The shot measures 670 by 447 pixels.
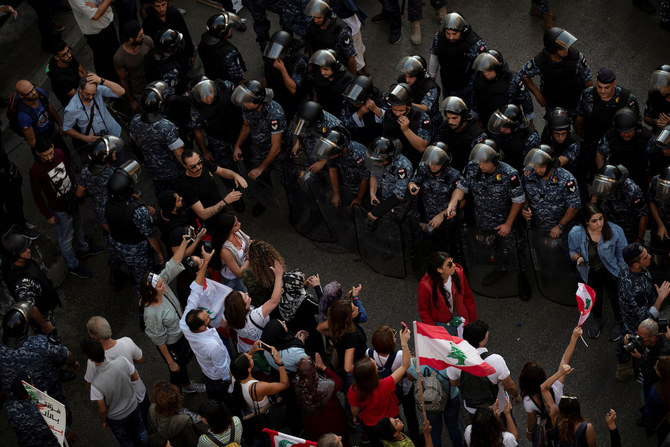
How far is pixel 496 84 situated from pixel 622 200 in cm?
202

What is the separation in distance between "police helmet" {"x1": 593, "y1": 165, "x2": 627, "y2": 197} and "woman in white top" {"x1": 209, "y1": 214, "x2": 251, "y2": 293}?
3.47 m

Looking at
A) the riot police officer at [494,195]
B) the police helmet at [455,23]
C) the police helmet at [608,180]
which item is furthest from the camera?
the police helmet at [455,23]

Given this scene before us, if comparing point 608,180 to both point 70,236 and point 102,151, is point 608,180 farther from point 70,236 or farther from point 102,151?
point 70,236

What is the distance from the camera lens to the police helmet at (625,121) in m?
8.94

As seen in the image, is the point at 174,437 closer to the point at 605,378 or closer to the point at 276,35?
the point at 605,378

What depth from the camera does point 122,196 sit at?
30.1 feet

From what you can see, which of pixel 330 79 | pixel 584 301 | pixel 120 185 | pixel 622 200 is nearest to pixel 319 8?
pixel 330 79

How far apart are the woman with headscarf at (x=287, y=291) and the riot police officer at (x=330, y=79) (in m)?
2.57

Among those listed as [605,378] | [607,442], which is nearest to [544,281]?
[605,378]

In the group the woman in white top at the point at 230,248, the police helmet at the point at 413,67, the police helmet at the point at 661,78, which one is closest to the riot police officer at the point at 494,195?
the police helmet at the point at 413,67

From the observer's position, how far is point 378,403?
7270 mm

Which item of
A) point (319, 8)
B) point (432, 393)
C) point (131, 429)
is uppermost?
point (319, 8)

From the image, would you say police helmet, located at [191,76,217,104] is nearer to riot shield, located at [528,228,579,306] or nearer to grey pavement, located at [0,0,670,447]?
grey pavement, located at [0,0,670,447]

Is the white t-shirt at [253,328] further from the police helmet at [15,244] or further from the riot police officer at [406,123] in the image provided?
the riot police officer at [406,123]
